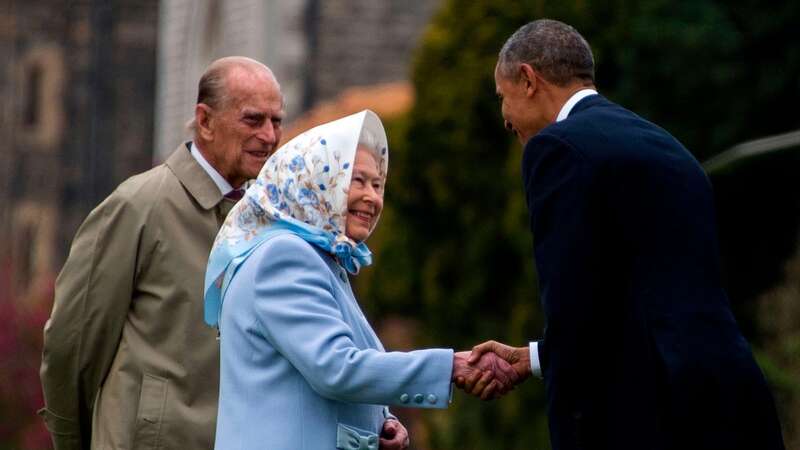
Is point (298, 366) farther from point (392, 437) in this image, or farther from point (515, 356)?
point (515, 356)

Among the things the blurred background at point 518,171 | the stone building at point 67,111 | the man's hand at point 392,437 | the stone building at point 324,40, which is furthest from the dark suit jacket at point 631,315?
the stone building at point 67,111

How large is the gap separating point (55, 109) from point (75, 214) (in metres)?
1.91

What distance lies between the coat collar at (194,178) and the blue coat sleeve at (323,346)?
1122 millimetres

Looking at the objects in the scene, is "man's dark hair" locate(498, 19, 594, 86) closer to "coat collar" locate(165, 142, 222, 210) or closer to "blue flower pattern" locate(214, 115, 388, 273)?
"blue flower pattern" locate(214, 115, 388, 273)

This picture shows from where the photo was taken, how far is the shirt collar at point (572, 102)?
4.97m

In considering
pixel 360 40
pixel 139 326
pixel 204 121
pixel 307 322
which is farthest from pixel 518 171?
pixel 360 40

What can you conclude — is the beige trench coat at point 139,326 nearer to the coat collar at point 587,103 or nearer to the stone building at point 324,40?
the coat collar at point 587,103

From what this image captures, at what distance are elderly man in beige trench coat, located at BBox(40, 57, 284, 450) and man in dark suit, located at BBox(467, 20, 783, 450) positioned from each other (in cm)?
129

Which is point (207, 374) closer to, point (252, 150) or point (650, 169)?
point (252, 150)

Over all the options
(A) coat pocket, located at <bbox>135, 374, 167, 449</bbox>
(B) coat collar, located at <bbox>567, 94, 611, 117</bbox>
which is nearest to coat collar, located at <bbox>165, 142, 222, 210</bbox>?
(A) coat pocket, located at <bbox>135, 374, 167, 449</bbox>

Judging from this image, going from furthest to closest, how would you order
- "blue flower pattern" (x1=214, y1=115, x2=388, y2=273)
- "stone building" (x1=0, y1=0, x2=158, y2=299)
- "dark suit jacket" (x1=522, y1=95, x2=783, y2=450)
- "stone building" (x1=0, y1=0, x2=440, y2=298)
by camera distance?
1. "stone building" (x1=0, y1=0, x2=158, y2=299)
2. "stone building" (x1=0, y1=0, x2=440, y2=298)
3. "blue flower pattern" (x1=214, y1=115, x2=388, y2=273)
4. "dark suit jacket" (x1=522, y1=95, x2=783, y2=450)

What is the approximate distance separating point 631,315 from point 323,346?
69 centimetres

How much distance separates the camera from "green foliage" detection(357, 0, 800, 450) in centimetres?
1397

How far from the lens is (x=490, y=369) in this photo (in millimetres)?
4988
